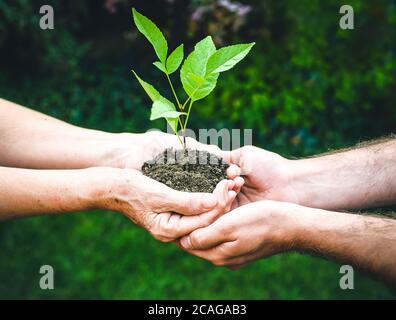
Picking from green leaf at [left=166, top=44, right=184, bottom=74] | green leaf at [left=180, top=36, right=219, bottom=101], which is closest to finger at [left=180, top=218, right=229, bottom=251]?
green leaf at [left=180, top=36, right=219, bottom=101]

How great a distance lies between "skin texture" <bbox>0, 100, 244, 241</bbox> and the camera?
8.31 ft

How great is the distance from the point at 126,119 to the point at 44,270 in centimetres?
186

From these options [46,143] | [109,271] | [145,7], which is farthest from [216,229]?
[145,7]

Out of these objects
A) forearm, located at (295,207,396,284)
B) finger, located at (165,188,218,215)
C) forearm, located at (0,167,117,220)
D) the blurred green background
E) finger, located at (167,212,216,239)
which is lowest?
forearm, located at (295,207,396,284)

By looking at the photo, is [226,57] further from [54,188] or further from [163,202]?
[54,188]

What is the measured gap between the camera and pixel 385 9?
16.9 ft

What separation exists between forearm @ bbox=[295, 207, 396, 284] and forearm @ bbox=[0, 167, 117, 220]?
37.1 inches

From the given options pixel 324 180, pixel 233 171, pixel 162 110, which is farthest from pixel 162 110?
pixel 324 180

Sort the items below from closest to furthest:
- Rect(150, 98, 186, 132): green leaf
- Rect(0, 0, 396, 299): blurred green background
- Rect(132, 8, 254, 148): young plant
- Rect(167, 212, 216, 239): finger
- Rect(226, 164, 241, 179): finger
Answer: Rect(150, 98, 186, 132): green leaf → Rect(132, 8, 254, 148): young plant → Rect(167, 212, 216, 239): finger → Rect(226, 164, 241, 179): finger → Rect(0, 0, 396, 299): blurred green background

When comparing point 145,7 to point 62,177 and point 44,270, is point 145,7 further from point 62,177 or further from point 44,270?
point 62,177

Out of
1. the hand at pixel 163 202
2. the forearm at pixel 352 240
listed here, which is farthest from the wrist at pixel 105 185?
the forearm at pixel 352 240

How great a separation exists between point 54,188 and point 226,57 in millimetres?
1013

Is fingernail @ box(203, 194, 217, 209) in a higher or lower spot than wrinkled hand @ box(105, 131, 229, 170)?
lower

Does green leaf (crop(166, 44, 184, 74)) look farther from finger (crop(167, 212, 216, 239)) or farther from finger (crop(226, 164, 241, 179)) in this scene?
finger (crop(167, 212, 216, 239))
